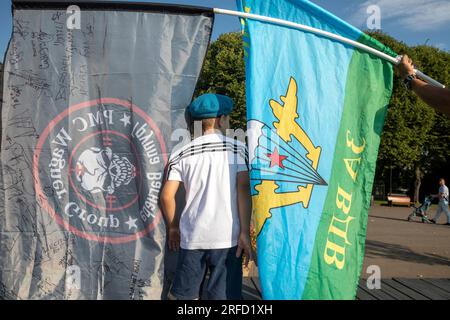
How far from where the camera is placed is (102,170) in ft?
8.91

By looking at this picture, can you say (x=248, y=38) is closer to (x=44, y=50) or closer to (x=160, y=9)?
(x=160, y=9)

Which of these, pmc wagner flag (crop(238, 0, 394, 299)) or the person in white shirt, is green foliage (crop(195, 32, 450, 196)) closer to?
pmc wagner flag (crop(238, 0, 394, 299))

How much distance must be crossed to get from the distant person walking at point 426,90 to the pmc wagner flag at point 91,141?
1.52m

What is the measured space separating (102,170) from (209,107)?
0.98m

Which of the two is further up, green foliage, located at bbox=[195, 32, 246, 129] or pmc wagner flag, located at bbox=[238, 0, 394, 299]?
green foliage, located at bbox=[195, 32, 246, 129]

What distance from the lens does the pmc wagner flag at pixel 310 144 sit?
257 centimetres

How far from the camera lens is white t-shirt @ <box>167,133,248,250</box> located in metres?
2.42

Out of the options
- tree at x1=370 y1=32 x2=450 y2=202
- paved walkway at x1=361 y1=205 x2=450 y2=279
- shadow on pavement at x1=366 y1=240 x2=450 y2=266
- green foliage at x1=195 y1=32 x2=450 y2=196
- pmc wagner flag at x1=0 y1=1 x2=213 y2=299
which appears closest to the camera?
pmc wagner flag at x1=0 y1=1 x2=213 y2=299

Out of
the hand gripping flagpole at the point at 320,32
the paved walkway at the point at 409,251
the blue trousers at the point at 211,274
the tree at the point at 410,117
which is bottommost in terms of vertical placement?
the paved walkway at the point at 409,251

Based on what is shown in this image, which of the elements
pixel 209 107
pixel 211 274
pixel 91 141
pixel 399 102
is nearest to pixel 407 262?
pixel 211 274

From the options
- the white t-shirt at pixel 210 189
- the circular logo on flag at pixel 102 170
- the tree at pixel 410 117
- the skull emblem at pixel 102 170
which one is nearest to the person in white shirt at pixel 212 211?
the white t-shirt at pixel 210 189

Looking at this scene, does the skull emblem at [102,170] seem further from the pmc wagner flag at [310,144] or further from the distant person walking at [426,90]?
Result: the distant person walking at [426,90]

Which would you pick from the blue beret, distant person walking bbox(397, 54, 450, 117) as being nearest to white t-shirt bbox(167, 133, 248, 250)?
the blue beret

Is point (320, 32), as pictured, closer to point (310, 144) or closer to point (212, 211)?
point (310, 144)
